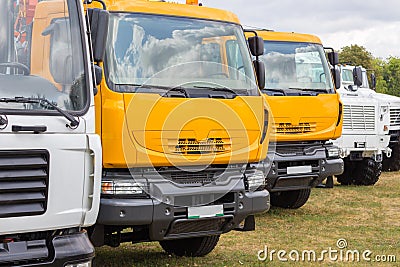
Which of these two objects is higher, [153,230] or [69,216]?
[69,216]

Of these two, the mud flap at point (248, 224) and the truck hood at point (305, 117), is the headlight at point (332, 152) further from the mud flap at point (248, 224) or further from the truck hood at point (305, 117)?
the mud flap at point (248, 224)

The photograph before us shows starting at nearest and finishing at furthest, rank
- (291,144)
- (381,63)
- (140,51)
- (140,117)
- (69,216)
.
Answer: (69,216) → (140,117) → (140,51) → (291,144) → (381,63)

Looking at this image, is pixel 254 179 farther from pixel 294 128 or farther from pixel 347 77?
pixel 347 77

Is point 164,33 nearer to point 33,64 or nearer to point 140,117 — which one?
point 140,117

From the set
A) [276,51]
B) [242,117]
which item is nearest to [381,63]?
[276,51]

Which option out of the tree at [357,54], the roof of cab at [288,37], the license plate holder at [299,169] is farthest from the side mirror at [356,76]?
the tree at [357,54]

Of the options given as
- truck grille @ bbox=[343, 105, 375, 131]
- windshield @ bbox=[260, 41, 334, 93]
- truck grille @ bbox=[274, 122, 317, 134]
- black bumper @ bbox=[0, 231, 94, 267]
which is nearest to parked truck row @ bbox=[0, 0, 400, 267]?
black bumper @ bbox=[0, 231, 94, 267]

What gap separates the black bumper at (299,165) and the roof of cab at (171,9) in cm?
298

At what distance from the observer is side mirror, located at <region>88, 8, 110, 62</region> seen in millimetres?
5387

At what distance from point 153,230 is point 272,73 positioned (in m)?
4.86

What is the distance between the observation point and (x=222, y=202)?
6.57 m

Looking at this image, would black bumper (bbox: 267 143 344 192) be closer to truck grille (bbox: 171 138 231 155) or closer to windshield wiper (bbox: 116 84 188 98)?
truck grille (bbox: 171 138 231 155)

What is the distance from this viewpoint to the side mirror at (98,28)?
17.7 ft

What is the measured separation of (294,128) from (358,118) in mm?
4278
